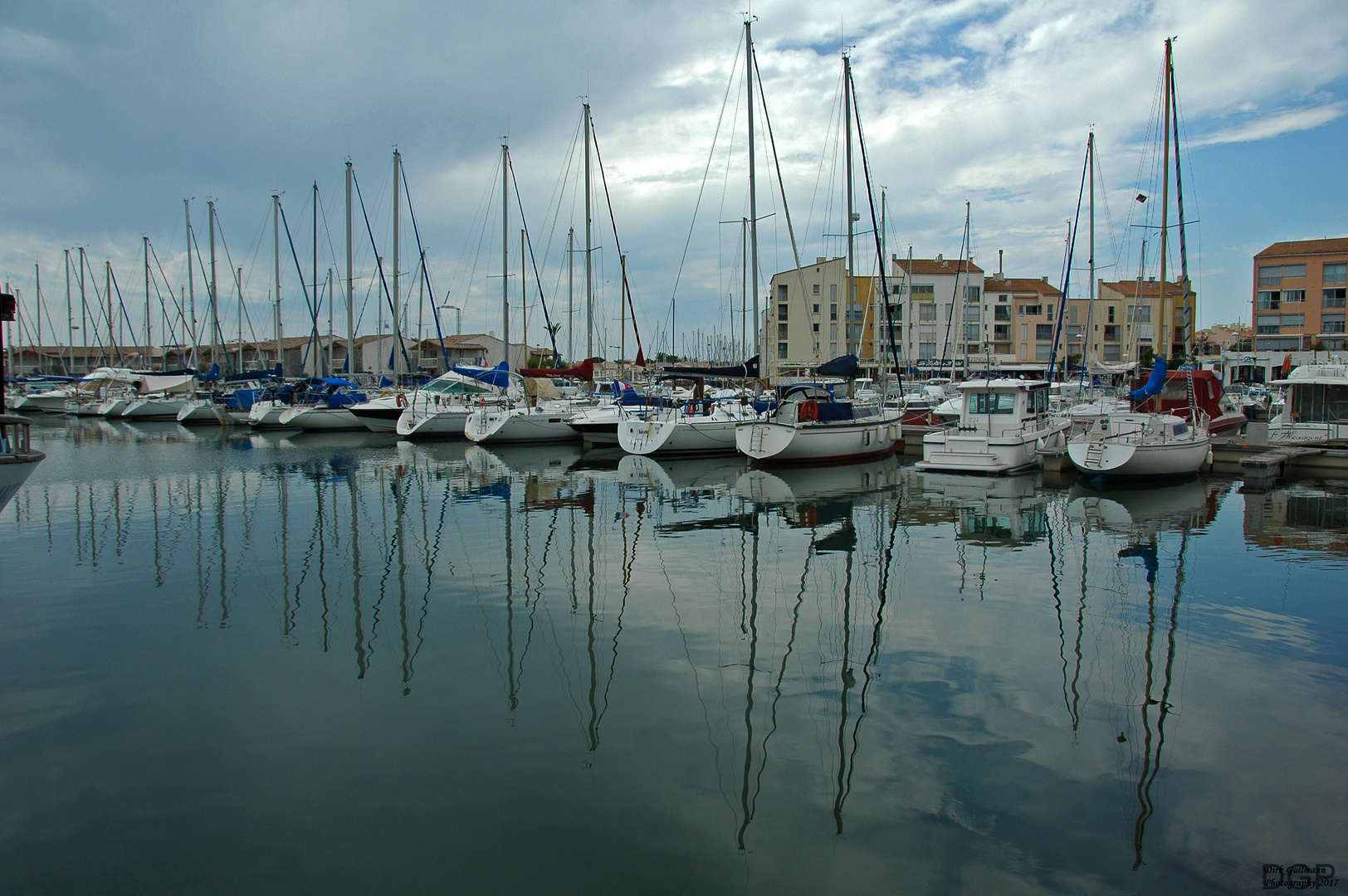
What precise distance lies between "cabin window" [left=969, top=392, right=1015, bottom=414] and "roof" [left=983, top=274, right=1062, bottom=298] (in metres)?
63.0

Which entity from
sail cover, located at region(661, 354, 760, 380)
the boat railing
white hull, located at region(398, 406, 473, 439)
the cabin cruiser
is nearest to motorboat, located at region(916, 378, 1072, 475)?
sail cover, located at region(661, 354, 760, 380)

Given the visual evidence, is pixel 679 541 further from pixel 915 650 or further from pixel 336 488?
pixel 336 488

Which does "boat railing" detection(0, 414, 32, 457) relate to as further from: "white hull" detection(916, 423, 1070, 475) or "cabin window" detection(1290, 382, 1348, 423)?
"cabin window" detection(1290, 382, 1348, 423)

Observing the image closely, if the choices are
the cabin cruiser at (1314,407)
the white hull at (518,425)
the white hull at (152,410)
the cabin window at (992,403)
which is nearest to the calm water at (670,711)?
the cabin window at (992,403)

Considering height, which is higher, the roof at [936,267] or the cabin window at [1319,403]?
the roof at [936,267]

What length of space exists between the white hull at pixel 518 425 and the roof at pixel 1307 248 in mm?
55480

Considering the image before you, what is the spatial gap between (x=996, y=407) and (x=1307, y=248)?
53.0 metres

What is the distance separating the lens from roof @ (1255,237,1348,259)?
56.8 metres

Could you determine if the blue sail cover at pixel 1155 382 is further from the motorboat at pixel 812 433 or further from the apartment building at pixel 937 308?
the apartment building at pixel 937 308

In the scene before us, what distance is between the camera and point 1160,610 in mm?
9203

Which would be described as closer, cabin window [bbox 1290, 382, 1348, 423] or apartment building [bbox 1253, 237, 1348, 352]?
cabin window [bbox 1290, 382, 1348, 423]

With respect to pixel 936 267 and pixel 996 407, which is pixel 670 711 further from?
pixel 936 267

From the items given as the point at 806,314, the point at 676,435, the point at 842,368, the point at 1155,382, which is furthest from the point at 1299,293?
the point at 676,435

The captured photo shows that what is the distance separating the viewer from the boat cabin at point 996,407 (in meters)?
21.2
